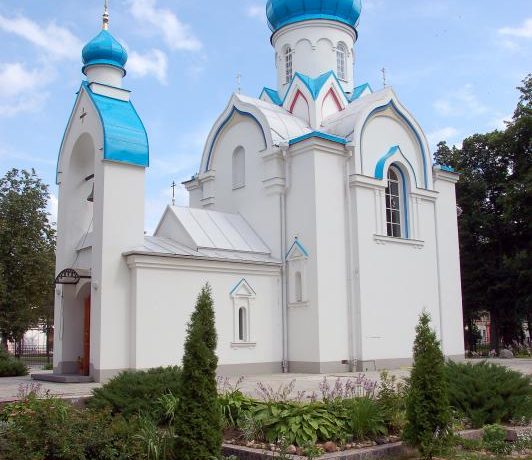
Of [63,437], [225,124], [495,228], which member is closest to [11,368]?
[225,124]

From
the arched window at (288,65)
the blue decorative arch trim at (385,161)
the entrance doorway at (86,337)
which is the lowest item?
the entrance doorway at (86,337)

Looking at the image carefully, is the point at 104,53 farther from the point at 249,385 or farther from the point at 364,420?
the point at 364,420

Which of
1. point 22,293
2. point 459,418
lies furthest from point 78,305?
point 459,418

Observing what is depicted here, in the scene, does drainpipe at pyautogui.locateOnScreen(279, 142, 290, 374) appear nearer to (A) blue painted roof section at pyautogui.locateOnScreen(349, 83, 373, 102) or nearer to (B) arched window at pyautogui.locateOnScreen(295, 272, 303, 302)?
(B) arched window at pyautogui.locateOnScreen(295, 272, 303, 302)

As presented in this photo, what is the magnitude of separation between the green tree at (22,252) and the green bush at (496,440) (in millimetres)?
19420

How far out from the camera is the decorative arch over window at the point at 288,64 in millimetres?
21578

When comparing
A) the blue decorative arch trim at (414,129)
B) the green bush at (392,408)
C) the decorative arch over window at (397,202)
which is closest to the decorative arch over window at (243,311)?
the decorative arch over window at (397,202)

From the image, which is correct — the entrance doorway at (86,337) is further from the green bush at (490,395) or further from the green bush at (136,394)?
the green bush at (490,395)

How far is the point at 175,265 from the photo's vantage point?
578 inches

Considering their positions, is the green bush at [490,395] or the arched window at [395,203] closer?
the green bush at [490,395]

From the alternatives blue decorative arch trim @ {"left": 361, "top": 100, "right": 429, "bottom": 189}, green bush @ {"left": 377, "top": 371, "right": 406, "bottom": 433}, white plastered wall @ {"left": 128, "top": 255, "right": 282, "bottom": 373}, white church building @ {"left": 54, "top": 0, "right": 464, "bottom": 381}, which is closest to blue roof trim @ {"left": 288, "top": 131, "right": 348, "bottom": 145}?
white church building @ {"left": 54, "top": 0, "right": 464, "bottom": 381}

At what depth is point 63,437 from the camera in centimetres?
613

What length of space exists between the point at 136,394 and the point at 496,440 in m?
4.31

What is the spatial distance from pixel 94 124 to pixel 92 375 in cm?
582
